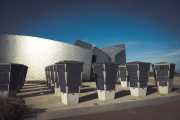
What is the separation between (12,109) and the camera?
7.14 meters

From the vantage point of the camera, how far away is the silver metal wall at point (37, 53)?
33.5 metres

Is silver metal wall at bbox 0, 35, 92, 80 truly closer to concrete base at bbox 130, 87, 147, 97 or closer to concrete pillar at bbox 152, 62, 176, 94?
concrete pillar at bbox 152, 62, 176, 94

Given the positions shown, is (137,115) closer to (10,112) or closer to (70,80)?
(70,80)

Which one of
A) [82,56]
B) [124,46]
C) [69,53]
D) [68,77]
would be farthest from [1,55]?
[124,46]

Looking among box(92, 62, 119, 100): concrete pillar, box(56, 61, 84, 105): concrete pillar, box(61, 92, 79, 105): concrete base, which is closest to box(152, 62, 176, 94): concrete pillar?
box(92, 62, 119, 100): concrete pillar

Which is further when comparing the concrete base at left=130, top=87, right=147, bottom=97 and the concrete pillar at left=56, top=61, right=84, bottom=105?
the concrete base at left=130, top=87, right=147, bottom=97

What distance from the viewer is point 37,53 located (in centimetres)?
3359

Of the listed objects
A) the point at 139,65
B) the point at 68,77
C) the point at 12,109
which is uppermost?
the point at 139,65

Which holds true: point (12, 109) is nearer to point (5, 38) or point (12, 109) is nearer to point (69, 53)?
point (69, 53)

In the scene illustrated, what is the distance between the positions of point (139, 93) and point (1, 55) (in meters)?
36.7

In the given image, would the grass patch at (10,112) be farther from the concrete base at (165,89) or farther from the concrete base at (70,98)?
the concrete base at (165,89)

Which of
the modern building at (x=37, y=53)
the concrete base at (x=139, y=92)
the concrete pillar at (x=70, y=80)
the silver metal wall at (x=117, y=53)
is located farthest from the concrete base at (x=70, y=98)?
the silver metal wall at (x=117, y=53)

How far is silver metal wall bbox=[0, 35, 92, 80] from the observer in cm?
3353

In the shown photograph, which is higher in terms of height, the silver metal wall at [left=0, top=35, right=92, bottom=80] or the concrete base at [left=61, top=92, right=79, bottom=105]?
the silver metal wall at [left=0, top=35, right=92, bottom=80]
